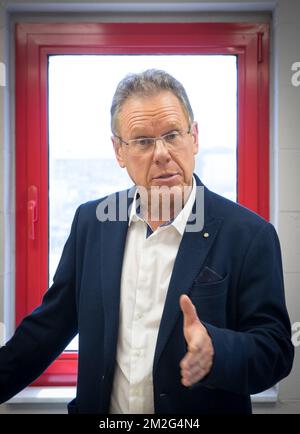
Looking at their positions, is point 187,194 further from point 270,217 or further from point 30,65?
point 30,65

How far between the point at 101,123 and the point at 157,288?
0.99 metres

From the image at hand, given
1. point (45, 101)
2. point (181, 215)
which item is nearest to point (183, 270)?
point (181, 215)

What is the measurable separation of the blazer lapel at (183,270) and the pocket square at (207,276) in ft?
0.03

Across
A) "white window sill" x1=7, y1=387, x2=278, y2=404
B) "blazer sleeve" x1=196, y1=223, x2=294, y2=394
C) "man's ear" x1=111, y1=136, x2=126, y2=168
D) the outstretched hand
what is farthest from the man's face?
"white window sill" x1=7, y1=387, x2=278, y2=404

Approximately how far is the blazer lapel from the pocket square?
10mm

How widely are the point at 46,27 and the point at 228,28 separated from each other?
72 centimetres

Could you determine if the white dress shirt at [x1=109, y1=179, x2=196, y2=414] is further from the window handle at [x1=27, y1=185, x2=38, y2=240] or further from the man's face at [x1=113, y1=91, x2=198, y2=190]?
the window handle at [x1=27, y1=185, x2=38, y2=240]

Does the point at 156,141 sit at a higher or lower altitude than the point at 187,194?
higher

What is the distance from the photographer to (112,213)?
41.8 inches

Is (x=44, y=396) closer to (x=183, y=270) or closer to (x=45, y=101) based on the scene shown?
(x=183, y=270)

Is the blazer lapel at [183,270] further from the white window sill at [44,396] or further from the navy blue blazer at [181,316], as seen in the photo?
the white window sill at [44,396]

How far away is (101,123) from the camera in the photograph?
1.77m
